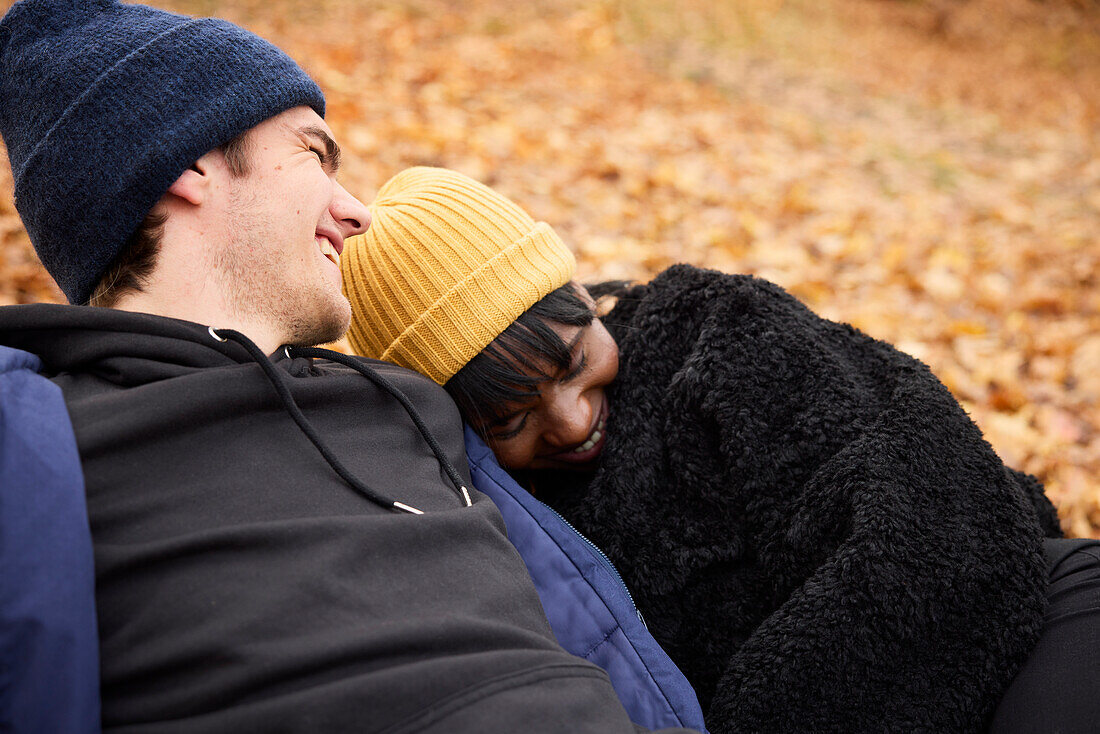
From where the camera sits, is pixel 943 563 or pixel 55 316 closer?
pixel 55 316

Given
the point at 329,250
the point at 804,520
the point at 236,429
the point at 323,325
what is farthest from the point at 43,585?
the point at 804,520

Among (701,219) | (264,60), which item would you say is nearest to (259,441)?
(264,60)

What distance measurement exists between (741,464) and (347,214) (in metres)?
1.06

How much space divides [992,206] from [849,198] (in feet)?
2.96

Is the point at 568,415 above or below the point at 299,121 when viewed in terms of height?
below

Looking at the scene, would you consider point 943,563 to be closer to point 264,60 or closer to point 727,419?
point 727,419

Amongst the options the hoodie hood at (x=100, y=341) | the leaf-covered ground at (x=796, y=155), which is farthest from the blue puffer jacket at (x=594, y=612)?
the leaf-covered ground at (x=796, y=155)

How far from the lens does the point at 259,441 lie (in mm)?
1336

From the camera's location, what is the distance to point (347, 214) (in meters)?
1.70

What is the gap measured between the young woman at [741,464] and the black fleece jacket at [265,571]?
47 centimetres

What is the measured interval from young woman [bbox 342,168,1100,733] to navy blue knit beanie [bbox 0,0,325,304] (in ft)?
1.73

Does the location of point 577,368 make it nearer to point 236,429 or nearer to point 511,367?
point 511,367

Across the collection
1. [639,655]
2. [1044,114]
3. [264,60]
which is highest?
[1044,114]

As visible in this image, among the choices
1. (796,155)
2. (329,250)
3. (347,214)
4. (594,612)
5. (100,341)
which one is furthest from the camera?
(796,155)
